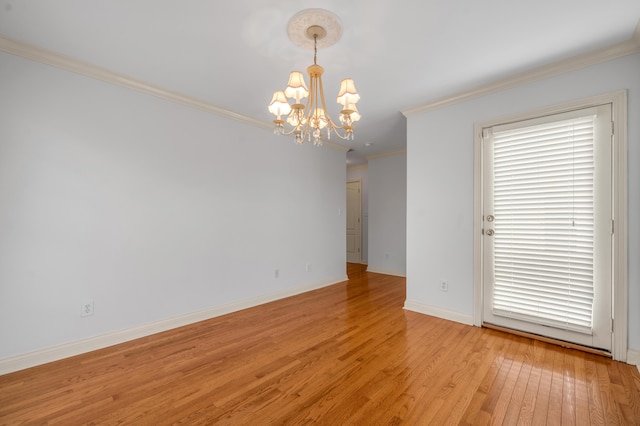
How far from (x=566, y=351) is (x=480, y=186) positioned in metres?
1.70

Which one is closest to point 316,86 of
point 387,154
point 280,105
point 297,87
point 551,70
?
point 297,87

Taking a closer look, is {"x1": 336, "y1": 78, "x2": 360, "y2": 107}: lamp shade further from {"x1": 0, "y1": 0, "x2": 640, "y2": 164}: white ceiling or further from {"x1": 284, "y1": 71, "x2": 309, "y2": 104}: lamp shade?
{"x1": 0, "y1": 0, "x2": 640, "y2": 164}: white ceiling

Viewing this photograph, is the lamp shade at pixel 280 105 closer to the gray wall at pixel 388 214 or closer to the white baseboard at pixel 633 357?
the white baseboard at pixel 633 357

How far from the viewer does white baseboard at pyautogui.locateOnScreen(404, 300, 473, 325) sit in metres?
3.11

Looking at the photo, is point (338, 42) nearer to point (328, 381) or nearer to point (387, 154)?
point (328, 381)

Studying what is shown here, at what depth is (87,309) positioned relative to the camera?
2.54 metres

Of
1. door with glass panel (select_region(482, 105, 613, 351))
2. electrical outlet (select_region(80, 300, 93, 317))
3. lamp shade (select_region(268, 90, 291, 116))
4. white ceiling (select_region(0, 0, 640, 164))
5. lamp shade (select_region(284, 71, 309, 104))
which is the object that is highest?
white ceiling (select_region(0, 0, 640, 164))

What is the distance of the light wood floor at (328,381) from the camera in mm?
1699

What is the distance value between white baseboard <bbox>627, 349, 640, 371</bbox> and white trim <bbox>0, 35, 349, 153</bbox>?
4.61 meters

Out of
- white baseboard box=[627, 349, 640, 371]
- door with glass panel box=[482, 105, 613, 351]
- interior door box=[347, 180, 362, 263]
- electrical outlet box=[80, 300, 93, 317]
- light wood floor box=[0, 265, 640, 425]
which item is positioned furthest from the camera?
interior door box=[347, 180, 362, 263]

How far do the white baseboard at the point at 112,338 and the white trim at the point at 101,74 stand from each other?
2455 millimetres

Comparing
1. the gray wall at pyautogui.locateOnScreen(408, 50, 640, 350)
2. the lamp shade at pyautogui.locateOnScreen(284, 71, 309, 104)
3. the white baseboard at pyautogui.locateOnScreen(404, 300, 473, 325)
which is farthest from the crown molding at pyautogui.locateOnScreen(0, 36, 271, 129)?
the white baseboard at pyautogui.locateOnScreen(404, 300, 473, 325)

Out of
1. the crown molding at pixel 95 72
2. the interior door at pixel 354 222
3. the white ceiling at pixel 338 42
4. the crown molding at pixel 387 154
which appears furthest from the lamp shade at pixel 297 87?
the interior door at pixel 354 222

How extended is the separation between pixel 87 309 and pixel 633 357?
4715mm
